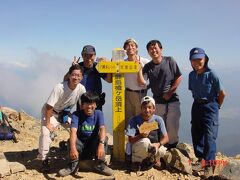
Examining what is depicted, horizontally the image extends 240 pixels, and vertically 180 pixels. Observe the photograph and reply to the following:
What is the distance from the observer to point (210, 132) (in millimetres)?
7633

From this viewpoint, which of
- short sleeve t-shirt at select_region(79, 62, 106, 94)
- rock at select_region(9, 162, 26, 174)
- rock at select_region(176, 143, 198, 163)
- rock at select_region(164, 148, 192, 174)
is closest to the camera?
rock at select_region(9, 162, 26, 174)

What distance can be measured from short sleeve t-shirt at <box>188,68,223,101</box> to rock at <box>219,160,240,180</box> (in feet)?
5.17

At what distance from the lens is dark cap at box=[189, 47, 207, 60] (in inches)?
294

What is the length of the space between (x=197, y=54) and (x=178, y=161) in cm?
255

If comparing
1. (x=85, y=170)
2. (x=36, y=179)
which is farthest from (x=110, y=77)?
(x=36, y=179)

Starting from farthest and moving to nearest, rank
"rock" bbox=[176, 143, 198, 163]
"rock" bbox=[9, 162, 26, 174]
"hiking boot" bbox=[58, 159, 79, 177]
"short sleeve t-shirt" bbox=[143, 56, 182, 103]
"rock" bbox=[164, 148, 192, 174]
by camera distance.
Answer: "rock" bbox=[176, 143, 198, 163], "short sleeve t-shirt" bbox=[143, 56, 182, 103], "rock" bbox=[164, 148, 192, 174], "rock" bbox=[9, 162, 26, 174], "hiking boot" bbox=[58, 159, 79, 177]

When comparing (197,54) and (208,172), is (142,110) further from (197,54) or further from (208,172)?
(208,172)

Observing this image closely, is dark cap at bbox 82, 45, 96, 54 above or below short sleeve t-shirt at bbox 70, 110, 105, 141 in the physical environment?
above

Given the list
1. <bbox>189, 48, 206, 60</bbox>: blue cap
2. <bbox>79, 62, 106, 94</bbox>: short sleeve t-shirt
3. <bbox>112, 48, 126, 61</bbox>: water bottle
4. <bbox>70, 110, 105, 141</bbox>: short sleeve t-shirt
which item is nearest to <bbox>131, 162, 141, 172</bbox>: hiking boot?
<bbox>70, 110, 105, 141</bbox>: short sleeve t-shirt

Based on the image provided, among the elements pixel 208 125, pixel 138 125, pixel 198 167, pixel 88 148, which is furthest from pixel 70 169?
pixel 208 125

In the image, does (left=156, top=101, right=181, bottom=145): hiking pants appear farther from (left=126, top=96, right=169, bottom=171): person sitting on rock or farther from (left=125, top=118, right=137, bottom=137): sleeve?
(left=125, top=118, right=137, bottom=137): sleeve

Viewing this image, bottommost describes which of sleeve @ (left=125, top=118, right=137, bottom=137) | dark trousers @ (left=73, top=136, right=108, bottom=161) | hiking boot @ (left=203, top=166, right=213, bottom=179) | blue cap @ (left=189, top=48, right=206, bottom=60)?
hiking boot @ (left=203, top=166, right=213, bottom=179)

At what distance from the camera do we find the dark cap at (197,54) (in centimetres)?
747

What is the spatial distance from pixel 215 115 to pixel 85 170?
3.32 meters
